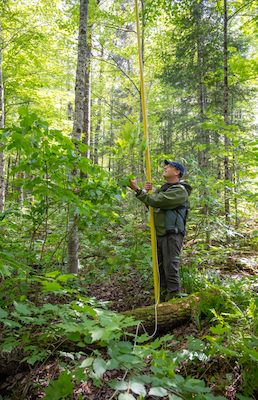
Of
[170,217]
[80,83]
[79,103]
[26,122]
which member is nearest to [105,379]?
[170,217]

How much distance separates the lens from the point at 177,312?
2621 millimetres

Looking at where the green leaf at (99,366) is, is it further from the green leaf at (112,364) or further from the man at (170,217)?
the man at (170,217)

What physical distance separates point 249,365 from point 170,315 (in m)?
1.13

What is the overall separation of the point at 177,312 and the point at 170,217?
1264mm

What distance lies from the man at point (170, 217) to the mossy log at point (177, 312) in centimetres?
32

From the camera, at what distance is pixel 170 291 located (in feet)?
10.1

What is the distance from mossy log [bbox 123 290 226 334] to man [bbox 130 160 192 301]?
1.06ft

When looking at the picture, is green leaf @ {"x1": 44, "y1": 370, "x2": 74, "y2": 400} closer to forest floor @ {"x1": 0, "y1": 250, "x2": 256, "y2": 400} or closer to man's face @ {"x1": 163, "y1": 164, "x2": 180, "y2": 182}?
forest floor @ {"x1": 0, "y1": 250, "x2": 256, "y2": 400}

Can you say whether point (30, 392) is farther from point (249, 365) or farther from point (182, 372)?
point (249, 365)

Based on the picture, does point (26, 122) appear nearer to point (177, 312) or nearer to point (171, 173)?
point (171, 173)

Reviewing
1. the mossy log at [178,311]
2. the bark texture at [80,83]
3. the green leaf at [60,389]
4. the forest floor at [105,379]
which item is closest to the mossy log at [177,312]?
the mossy log at [178,311]

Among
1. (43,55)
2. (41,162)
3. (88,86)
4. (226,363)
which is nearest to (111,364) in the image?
(226,363)

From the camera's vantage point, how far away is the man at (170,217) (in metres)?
2.90

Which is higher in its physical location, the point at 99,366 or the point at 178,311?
the point at 99,366
